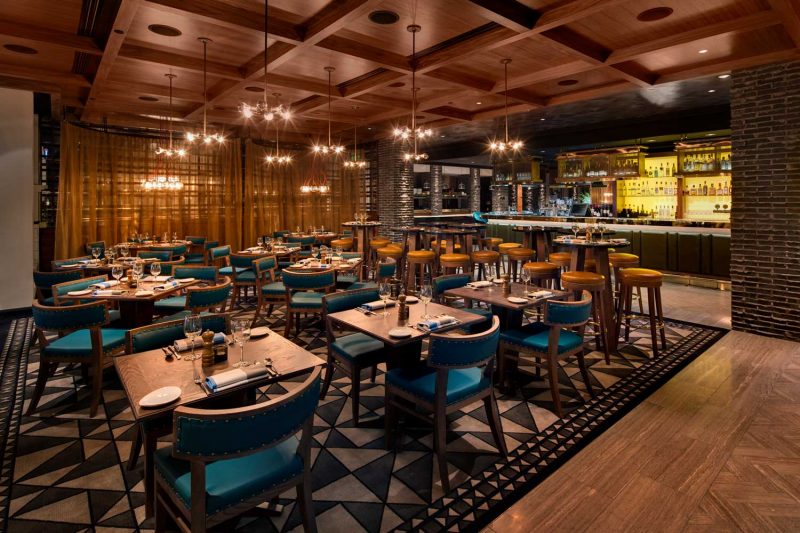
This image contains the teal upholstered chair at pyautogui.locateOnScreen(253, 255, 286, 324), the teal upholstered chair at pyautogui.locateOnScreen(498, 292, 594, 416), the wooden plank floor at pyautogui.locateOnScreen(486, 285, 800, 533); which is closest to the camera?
the wooden plank floor at pyautogui.locateOnScreen(486, 285, 800, 533)

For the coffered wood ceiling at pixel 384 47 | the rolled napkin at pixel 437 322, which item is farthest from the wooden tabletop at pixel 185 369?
the coffered wood ceiling at pixel 384 47

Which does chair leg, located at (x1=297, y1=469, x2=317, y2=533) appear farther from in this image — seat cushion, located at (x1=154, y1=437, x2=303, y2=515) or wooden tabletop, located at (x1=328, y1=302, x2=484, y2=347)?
wooden tabletop, located at (x1=328, y1=302, x2=484, y2=347)

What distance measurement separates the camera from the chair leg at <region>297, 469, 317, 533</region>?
2.11 m

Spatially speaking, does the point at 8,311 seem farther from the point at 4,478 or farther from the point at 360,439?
the point at 360,439

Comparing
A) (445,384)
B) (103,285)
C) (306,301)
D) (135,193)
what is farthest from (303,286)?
(135,193)

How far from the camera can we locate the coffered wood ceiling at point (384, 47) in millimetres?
4391

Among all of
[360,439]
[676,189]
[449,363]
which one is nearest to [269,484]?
[449,363]

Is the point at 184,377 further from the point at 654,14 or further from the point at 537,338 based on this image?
the point at 654,14

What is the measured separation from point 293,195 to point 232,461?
433 inches

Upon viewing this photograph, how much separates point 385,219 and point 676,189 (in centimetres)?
731

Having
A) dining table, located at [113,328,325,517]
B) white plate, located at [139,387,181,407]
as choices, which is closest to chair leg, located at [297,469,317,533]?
dining table, located at [113,328,325,517]

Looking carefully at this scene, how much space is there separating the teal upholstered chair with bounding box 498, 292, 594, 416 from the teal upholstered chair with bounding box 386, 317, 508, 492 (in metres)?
0.75

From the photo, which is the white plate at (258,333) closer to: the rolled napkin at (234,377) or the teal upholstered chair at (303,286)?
the rolled napkin at (234,377)

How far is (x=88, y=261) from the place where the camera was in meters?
6.32
